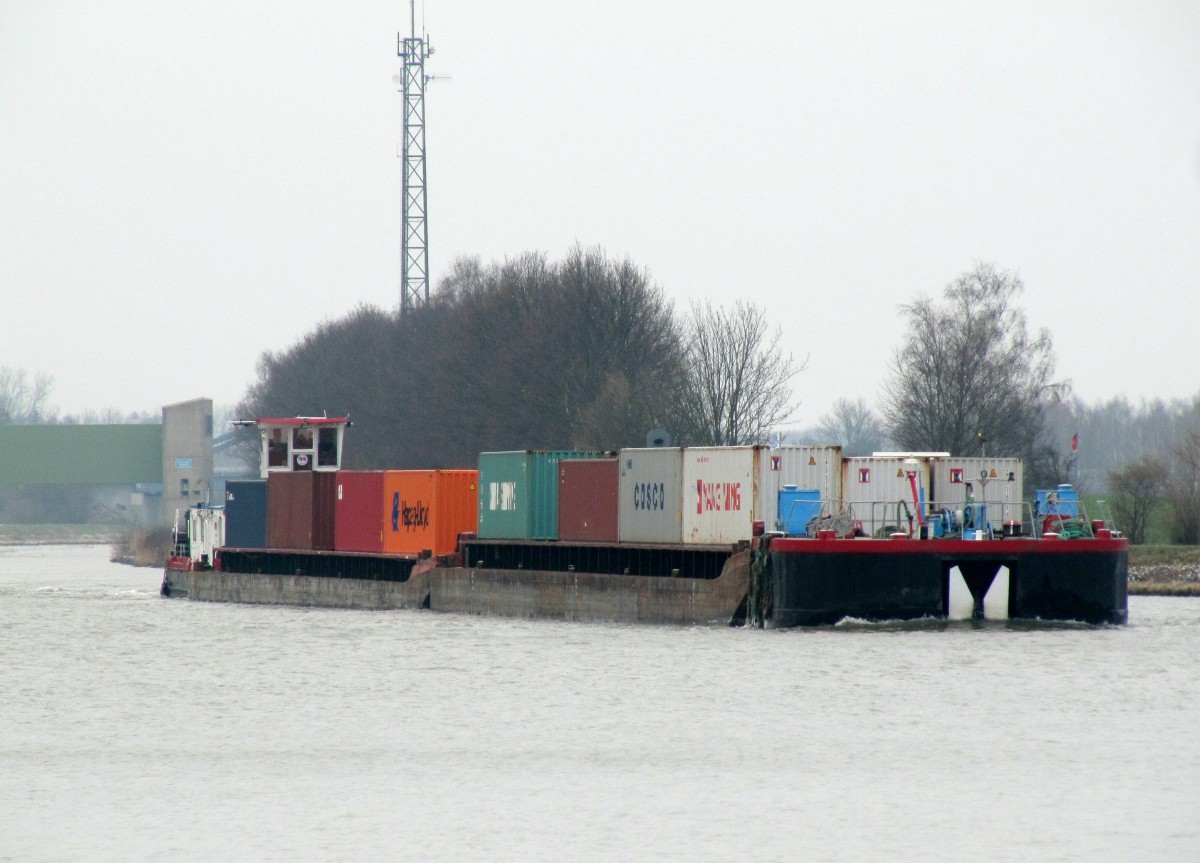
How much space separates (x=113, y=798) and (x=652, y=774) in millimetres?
6423

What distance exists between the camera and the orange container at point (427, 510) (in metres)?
50.8

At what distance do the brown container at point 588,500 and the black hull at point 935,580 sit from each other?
7224mm

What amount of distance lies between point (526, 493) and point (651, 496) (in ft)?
16.8

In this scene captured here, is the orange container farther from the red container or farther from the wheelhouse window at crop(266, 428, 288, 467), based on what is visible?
the wheelhouse window at crop(266, 428, 288, 467)

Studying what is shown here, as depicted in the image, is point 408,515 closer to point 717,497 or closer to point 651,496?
point 651,496

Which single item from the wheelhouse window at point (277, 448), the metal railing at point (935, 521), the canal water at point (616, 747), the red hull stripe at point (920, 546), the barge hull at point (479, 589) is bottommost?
the canal water at point (616, 747)

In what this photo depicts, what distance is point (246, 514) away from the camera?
189 ft

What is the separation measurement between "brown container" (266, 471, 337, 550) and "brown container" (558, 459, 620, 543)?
10230 millimetres

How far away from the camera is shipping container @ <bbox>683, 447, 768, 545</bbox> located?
39.7m

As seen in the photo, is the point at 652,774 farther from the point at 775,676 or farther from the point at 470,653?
the point at 470,653

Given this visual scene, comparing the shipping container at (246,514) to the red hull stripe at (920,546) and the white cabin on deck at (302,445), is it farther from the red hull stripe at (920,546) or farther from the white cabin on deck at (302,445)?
the red hull stripe at (920,546)

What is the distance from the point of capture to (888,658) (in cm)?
3300

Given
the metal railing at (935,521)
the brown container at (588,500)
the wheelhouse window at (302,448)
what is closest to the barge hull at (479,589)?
the brown container at (588,500)

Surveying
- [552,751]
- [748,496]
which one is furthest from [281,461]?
[552,751]
